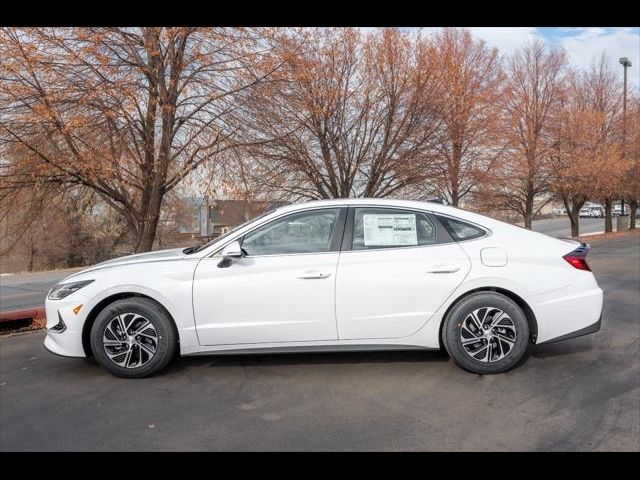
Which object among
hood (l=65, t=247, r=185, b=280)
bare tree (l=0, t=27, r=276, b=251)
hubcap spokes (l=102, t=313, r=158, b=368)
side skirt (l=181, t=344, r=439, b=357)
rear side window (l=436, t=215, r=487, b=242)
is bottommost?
side skirt (l=181, t=344, r=439, b=357)

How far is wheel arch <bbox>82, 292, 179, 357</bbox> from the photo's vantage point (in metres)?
4.41

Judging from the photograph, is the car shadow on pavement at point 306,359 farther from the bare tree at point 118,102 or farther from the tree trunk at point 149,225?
the tree trunk at point 149,225

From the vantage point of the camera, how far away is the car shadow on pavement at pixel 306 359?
4754 millimetres

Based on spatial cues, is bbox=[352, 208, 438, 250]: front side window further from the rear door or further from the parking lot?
the parking lot

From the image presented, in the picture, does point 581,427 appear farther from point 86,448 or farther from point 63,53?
point 63,53

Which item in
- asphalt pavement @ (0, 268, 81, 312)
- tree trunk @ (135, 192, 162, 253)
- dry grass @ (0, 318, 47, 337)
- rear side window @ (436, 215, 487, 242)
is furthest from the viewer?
asphalt pavement @ (0, 268, 81, 312)

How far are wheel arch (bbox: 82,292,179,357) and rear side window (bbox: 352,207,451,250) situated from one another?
1.78 meters

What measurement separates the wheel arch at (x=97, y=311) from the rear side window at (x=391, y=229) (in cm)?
178

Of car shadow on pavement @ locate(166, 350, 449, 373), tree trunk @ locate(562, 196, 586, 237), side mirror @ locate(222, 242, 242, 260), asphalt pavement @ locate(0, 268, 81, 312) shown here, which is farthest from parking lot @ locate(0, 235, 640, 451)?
tree trunk @ locate(562, 196, 586, 237)

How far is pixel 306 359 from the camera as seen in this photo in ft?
16.0

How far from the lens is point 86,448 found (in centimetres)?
316

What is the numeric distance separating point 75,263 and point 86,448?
27.7 meters

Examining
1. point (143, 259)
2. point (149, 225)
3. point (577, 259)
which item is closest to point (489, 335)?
point (577, 259)

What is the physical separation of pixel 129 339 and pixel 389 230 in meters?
2.43
